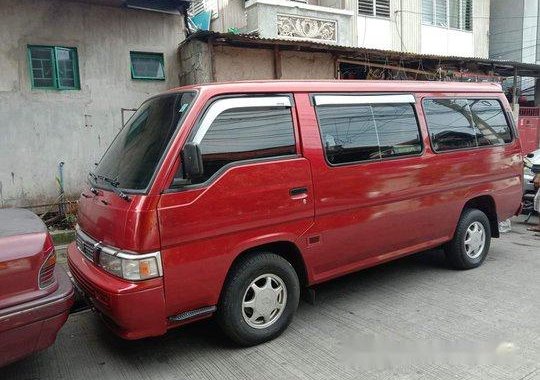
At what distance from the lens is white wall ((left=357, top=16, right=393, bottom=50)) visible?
12875 mm

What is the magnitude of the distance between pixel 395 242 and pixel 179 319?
232cm

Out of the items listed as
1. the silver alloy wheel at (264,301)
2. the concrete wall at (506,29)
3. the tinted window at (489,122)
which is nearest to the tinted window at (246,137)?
the silver alloy wheel at (264,301)

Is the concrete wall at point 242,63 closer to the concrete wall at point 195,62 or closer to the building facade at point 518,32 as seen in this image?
the concrete wall at point 195,62

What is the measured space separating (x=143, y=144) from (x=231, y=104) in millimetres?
770

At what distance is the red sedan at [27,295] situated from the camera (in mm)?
2756

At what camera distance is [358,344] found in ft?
12.0

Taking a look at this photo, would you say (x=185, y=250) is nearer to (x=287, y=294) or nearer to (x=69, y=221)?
(x=287, y=294)

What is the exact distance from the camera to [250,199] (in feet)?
11.4

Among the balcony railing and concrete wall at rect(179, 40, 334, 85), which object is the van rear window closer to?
concrete wall at rect(179, 40, 334, 85)

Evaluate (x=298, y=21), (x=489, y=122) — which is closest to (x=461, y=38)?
(x=298, y=21)

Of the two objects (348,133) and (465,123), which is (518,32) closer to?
(465,123)

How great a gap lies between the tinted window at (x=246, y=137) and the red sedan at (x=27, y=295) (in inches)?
43.9

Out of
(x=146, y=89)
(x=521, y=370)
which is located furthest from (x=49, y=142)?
(x=521, y=370)

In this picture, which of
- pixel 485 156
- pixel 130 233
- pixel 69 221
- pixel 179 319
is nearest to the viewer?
pixel 130 233
